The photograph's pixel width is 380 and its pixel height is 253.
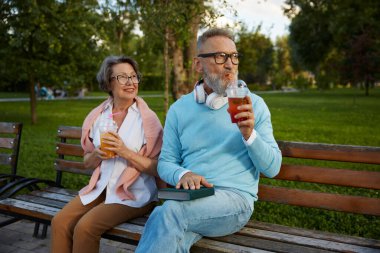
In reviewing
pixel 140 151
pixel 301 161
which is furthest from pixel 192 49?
pixel 140 151

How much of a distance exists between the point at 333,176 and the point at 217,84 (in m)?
1.04

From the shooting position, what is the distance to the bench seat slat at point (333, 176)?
300cm

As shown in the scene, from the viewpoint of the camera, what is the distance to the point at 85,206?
128 inches

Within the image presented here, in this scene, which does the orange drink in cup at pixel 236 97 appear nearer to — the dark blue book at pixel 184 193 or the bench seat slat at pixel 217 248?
the dark blue book at pixel 184 193

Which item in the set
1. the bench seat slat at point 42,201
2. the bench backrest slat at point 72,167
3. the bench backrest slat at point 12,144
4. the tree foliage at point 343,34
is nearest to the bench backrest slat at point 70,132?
the bench backrest slat at point 72,167

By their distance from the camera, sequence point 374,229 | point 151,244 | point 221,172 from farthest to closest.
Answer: point 374,229 < point 221,172 < point 151,244

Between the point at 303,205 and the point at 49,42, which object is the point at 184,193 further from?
the point at 49,42

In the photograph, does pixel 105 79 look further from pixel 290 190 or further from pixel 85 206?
pixel 290 190

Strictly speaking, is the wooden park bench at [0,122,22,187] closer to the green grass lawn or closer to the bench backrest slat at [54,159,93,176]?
the bench backrest slat at [54,159,93,176]

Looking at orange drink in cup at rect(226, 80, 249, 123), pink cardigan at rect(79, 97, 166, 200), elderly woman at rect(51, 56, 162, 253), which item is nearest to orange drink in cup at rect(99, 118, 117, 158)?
elderly woman at rect(51, 56, 162, 253)

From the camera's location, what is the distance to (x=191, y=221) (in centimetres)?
254

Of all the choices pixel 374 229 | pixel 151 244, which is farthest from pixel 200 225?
pixel 374 229

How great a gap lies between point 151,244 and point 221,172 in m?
0.70

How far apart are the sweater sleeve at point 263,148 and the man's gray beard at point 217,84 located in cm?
23
